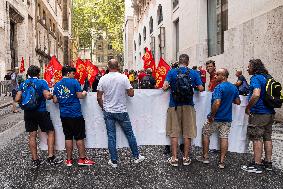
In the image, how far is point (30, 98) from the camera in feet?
20.1

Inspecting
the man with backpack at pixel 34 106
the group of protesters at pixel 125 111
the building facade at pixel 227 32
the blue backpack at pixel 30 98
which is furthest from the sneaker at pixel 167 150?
the building facade at pixel 227 32

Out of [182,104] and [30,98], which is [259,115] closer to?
[182,104]

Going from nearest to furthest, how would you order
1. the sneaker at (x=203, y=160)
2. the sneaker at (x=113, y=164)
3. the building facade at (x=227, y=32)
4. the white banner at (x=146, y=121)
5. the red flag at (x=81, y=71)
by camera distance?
1. the sneaker at (x=113, y=164)
2. the sneaker at (x=203, y=160)
3. the white banner at (x=146, y=121)
4. the building facade at (x=227, y=32)
5. the red flag at (x=81, y=71)

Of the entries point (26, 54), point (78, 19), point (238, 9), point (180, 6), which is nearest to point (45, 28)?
point (26, 54)

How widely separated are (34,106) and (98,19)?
6762 cm

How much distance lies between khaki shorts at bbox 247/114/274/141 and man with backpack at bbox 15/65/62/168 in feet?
10.8

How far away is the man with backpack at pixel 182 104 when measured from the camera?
6.10 metres

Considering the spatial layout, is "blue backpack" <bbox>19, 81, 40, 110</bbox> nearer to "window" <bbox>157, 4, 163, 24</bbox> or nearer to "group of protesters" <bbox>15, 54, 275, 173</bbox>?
"group of protesters" <bbox>15, 54, 275, 173</bbox>

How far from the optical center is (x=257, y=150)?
586cm

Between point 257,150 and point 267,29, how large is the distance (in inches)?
245

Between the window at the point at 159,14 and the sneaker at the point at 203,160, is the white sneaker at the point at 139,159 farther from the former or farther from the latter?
the window at the point at 159,14

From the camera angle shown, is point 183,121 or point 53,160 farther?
point 53,160

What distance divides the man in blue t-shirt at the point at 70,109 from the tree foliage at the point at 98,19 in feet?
181

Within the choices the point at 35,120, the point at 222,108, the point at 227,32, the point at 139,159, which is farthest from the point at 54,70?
the point at 227,32
